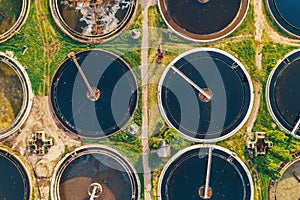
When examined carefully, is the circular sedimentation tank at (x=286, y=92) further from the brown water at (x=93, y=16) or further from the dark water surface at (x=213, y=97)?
the brown water at (x=93, y=16)

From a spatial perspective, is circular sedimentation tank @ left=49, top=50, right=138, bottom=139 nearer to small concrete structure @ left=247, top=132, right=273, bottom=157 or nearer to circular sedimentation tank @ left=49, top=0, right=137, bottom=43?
circular sedimentation tank @ left=49, top=0, right=137, bottom=43

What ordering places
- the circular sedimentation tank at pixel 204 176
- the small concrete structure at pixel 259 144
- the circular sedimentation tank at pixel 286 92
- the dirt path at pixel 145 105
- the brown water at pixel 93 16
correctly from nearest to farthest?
the small concrete structure at pixel 259 144 < the circular sedimentation tank at pixel 204 176 < the circular sedimentation tank at pixel 286 92 < the dirt path at pixel 145 105 < the brown water at pixel 93 16

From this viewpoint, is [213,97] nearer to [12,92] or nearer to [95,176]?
[95,176]

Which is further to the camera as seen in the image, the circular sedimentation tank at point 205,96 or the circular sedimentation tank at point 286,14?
the circular sedimentation tank at point 286,14

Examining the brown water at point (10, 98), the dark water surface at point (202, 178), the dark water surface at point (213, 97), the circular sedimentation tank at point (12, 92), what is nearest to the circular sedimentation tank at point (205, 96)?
the dark water surface at point (213, 97)

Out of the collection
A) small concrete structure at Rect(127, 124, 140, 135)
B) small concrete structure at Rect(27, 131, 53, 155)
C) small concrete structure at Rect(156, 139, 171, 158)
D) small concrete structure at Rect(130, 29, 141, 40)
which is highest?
small concrete structure at Rect(130, 29, 141, 40)

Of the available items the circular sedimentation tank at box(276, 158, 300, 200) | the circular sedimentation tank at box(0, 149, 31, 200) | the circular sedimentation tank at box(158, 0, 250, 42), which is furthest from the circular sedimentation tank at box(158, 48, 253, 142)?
the circular sedimentation tank at box(0, 149, 31, 200)

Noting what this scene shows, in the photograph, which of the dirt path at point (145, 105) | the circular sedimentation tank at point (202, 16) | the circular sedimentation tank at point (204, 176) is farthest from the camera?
the circular sedimentation tank at point (202, 16)
